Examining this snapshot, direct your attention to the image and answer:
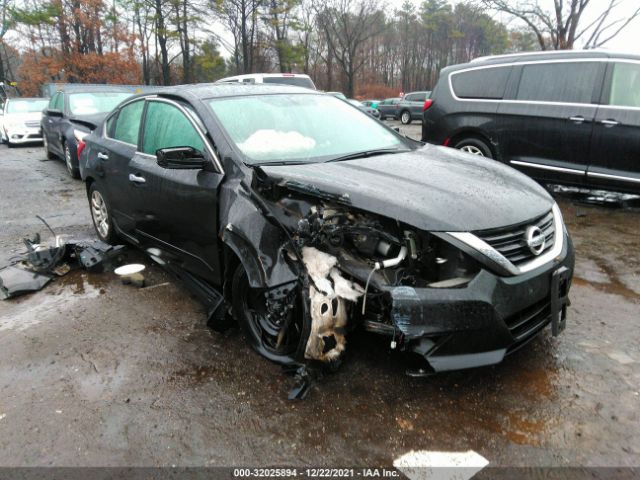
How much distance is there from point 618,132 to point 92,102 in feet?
30.1

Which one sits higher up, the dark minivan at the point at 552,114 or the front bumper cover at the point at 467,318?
the dark minivan at the point at 552,114

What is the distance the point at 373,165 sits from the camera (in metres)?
3.04

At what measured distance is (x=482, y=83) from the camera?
22.1ft

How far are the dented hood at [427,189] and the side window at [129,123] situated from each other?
75.4 inches

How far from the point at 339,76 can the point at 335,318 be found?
49.5 meters

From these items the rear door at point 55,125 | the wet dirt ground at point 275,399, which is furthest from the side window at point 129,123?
the rear door at point 55,125

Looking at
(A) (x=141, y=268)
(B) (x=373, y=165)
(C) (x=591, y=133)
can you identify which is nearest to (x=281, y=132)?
(B) (x=373, y=165)

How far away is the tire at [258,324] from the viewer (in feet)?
8.96

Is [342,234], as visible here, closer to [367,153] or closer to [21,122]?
[367,153]

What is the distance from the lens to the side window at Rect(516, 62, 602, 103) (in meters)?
5.83

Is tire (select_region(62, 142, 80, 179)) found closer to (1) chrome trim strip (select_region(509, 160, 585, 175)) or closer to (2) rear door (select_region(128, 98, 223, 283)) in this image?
(2) rear door (select_region(128, 98, 223, 283))

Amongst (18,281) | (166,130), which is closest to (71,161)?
(18,281)

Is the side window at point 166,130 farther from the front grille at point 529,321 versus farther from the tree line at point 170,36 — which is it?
the tree line at point 170,36

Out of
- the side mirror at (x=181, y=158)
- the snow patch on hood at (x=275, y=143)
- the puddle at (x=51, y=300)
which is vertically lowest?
the puddle at (x=51, y=300)
